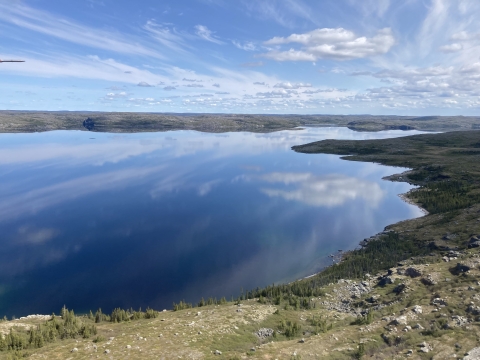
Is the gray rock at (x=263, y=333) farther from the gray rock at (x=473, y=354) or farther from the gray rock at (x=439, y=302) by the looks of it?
the gray rock at (x=439, y=302)

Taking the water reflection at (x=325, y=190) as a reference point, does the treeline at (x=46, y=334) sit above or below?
above

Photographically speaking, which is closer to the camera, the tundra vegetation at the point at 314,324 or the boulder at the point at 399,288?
the tundra vegetation at the point at 314,324

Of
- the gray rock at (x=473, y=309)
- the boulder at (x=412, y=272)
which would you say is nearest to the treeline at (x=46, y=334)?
the gray rock at (x=473, y=309)

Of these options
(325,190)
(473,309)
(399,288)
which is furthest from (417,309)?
(325,190)

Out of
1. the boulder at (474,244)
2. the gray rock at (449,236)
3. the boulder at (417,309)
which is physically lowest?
the gray rock at (449,236)

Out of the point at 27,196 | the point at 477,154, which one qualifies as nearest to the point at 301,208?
the point at 27,196

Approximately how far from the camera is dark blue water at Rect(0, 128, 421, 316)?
4979 cm

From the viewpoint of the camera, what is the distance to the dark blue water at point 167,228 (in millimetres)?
49788

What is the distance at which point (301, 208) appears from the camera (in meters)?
92.8

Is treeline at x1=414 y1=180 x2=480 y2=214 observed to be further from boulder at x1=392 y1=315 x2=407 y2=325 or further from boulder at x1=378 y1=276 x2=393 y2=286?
boulder at x1=392 y1=315 x2=407 y2=325

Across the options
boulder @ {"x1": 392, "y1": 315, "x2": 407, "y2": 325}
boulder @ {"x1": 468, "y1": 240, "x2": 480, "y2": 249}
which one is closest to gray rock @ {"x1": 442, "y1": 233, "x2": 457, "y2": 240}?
boulder @ {"x1": 468, "y1": 240, "x2": 480, "y2": 249}

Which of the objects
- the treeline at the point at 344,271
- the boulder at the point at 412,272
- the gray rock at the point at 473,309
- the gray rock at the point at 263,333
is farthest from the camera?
the boulder at the point at 412,272

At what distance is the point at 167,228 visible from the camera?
7469cm

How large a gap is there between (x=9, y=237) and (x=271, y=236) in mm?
55311
